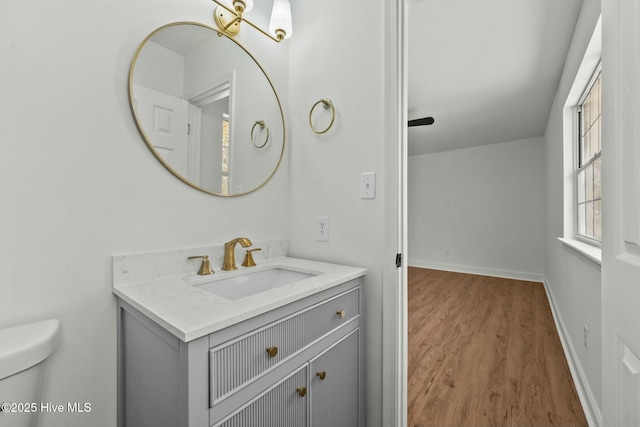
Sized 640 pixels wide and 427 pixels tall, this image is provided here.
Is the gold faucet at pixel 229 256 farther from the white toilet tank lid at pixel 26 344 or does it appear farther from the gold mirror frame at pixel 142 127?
the white toilet tank lid at pixel 26 344

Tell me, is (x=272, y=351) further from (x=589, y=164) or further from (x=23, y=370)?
(x=589, y=164)

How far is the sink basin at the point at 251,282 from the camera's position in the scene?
1.15m

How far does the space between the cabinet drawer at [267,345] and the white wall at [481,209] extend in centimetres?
462

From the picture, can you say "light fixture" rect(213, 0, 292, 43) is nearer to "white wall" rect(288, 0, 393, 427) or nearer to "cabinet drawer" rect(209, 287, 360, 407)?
"white wall" rect(288, 0, 393, 427)

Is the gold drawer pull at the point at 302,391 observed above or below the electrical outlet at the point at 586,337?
above

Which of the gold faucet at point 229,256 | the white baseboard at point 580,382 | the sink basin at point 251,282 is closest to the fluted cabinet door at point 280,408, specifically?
the sink basin at point 251,282

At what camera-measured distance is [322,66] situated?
1.43m

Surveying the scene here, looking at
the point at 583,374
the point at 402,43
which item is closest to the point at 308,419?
the point at 402,43

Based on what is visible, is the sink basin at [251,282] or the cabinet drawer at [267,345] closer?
the cabinet drawer at [267,345]

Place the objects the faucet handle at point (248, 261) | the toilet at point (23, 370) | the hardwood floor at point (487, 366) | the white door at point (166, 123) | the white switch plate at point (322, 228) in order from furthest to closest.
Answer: the hardwood floor at point (487, 366) → the white switch plate at point (322, 228) → the faucet handle at point (248, 261) → the white door at point (166, 123) → the toilet at point (23, 370)

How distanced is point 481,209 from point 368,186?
4469 mm

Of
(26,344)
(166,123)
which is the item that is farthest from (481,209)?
(26,344)

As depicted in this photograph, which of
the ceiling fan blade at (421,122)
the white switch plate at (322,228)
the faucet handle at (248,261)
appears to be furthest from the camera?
the ceiling fan blade at (421,122)

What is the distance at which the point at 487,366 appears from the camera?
1975 millimetres
